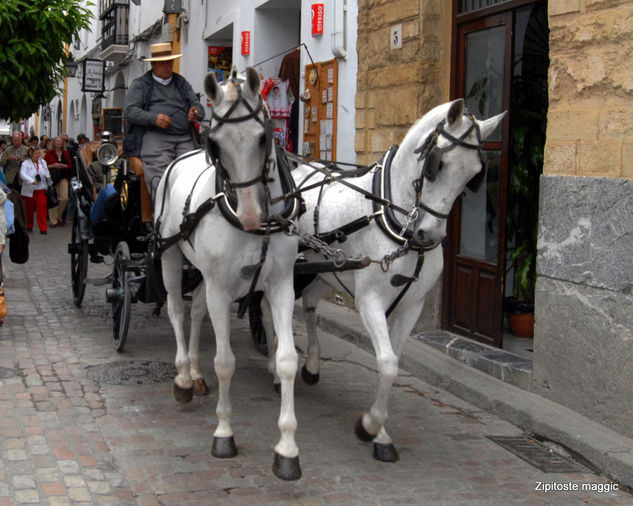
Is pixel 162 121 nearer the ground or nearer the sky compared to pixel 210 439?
nearer the sky

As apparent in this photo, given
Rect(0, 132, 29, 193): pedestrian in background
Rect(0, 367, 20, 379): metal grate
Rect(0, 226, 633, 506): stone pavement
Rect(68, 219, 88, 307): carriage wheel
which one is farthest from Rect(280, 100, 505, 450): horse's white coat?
Rect(0, 132, 29, 193): pedestrian in background

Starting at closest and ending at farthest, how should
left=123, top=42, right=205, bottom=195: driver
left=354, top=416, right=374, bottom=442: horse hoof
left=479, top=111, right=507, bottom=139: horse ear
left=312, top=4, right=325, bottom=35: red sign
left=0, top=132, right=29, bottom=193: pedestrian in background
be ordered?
left=479, top=111, right=507, bottom=139: horse ear
left=354, top=416, right=374, bottom=442: horse hoof
left=123, top=42, right=205, bottom=195: driver
left=312, top=4, right=325, bottom=35: red sign
left=0, top=132, right=29, bottom=193: pedestrian in background

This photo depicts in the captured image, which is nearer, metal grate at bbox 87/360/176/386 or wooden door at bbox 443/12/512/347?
metal grate at bbox 87/360/176/386

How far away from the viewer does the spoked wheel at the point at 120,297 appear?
693cm

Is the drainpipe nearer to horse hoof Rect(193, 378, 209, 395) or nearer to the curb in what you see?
the curb

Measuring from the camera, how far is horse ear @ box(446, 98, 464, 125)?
4496 millimetres

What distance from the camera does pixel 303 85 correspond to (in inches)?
422

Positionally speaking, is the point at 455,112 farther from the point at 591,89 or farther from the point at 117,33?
the point at 117,33

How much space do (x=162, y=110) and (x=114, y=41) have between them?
18273 mm

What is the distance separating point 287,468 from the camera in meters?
4.47

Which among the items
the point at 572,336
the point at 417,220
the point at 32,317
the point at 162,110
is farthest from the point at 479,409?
the point at 32,317

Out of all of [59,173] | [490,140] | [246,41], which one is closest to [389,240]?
[490,140]

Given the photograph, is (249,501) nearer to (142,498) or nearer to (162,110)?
(142,498)

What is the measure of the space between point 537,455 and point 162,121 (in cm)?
368
